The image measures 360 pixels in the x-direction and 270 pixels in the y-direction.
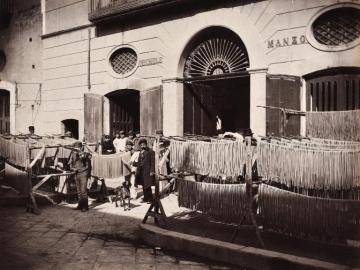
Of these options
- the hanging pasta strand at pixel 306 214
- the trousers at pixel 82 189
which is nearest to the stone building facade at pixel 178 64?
the trousers at pixel 82 189

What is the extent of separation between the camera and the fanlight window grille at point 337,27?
30.9ft

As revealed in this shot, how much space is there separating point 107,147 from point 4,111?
727 centimetres

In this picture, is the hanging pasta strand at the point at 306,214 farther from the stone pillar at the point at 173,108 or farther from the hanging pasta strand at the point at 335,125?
the stone pillar at the point at 173,108

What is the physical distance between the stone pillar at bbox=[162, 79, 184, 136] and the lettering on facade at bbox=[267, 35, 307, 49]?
125 inches

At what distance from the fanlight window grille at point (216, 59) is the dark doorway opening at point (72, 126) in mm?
5866

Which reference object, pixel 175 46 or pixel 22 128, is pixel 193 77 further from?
pixel 22 128

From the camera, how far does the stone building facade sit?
32.6 ft

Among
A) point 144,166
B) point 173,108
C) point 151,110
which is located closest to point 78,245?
point 144,166

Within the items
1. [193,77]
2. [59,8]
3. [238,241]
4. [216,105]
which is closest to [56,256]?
[238,241]

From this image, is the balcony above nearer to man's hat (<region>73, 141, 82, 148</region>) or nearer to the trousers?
man's hat (<region>73, 141, 82, 148</region>)

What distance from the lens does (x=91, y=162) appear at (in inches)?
407

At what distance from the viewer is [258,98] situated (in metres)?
10.6

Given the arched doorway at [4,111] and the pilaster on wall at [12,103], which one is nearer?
the pilaster on wall at [12,103]

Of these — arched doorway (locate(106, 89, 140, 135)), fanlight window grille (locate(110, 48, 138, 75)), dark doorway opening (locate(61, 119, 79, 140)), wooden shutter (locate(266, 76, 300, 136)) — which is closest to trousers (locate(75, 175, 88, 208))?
wooden shutter (locate(266, 76, 300, 136))
